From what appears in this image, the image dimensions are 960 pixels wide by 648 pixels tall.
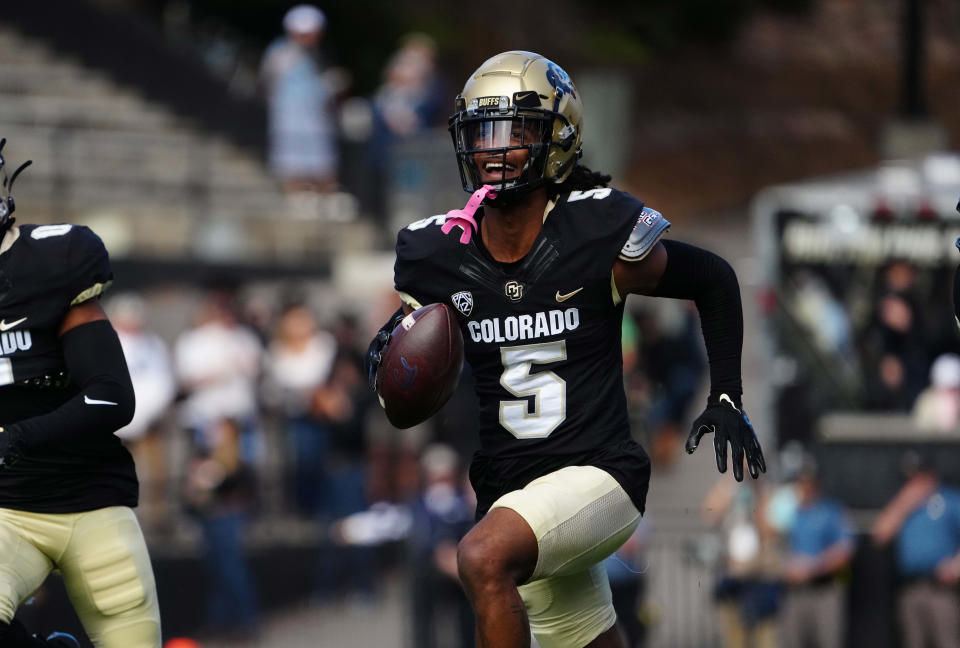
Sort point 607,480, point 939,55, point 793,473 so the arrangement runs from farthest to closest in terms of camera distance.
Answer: point 939,55, point 793,473, point 607,480

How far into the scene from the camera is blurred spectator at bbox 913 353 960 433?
1192cm

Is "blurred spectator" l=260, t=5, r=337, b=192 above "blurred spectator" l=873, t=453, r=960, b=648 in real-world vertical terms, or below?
above

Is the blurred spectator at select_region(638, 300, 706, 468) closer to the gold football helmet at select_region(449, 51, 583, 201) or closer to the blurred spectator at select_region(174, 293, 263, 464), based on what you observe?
the blurred spectator at select_region(174, 293, 263, 464)

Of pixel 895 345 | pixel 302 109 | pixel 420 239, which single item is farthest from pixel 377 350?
pixel 302 109

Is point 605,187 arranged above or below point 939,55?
below

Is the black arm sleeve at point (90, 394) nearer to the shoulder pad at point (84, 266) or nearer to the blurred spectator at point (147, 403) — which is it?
the shoulder pad at point (84, 266)

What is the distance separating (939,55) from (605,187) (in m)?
23.4

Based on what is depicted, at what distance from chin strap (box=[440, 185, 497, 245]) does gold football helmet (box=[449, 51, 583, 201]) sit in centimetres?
5

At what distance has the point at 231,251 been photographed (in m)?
15.1

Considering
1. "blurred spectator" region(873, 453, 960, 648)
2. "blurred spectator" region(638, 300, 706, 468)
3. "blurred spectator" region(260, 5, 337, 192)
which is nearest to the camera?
"blurred spectator" region(873, 453, 960, 648)

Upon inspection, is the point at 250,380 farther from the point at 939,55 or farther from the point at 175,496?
the point at 939,55

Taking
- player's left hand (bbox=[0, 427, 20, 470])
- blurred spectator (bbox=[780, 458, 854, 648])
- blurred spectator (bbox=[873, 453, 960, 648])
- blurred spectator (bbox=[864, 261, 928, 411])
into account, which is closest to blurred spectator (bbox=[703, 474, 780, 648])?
blurred spectator (bbox=[780, 458, 854, 648])

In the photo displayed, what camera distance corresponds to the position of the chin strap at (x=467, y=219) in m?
5.31

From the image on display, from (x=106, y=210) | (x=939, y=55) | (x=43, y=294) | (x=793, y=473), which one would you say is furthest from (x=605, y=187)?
(x=939, y=55)
